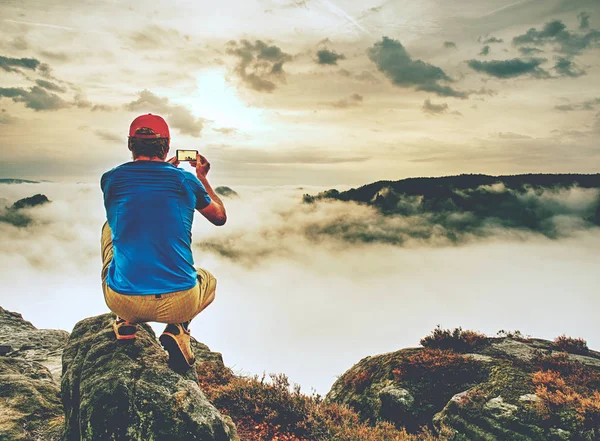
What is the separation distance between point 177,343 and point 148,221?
1.50 m

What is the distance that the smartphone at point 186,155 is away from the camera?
4.38 meters

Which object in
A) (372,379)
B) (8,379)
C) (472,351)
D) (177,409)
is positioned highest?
(177,409)

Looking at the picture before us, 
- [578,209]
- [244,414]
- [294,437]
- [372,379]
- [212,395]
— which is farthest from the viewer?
[578,209]

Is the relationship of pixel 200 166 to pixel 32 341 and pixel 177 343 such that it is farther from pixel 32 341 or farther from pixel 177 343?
pixel 32 341

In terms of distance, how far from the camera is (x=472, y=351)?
33.1 feet

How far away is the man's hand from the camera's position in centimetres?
443

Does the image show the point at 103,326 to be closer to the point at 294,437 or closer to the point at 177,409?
the point at 177,409

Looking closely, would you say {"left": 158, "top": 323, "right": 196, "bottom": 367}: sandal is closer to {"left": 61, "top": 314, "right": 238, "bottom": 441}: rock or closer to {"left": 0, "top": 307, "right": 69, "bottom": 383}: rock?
{"left": 61, "top": 314, "right": 238, "bottom": 441}: rock

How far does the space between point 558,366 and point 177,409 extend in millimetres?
8303

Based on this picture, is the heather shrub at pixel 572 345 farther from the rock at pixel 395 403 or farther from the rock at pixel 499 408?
the rock at pixel 395 403

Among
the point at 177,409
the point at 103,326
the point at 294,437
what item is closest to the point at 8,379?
the point at 103,326

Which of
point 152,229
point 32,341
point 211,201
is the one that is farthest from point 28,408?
point 32,341

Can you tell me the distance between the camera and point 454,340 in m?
10.6

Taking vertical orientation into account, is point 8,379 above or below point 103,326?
below
